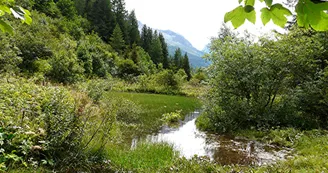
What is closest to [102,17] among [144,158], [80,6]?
[80,6]

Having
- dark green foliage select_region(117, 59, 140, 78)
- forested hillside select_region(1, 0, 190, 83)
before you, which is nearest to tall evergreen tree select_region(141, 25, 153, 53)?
forested hillside select_region(1, 0, 190, 83)

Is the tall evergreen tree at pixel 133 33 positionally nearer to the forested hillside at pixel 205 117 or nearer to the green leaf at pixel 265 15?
the forested hillside at pixel 205 117

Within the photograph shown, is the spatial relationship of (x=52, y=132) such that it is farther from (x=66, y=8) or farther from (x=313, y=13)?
(x=66, y=8)

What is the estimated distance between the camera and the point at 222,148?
8.16 m

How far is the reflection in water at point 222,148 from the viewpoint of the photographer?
7.06 meters

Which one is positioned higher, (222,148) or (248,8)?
(248,8)

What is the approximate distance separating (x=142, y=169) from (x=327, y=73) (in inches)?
283

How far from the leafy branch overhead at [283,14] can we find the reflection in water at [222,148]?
20.2 ft

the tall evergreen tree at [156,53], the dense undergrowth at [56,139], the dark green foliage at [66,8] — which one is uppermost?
the dark green foliage at [66,8]

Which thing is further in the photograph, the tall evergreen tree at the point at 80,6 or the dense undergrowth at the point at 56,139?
the tall evergreen tree at the point at 80,6

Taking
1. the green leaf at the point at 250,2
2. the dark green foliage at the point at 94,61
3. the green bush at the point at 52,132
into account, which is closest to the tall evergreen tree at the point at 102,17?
the dark green foliage at the point at 94,61

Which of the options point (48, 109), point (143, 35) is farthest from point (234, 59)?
point (143, 35)

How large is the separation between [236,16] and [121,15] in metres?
68.7

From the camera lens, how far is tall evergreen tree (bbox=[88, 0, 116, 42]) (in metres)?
59.8
